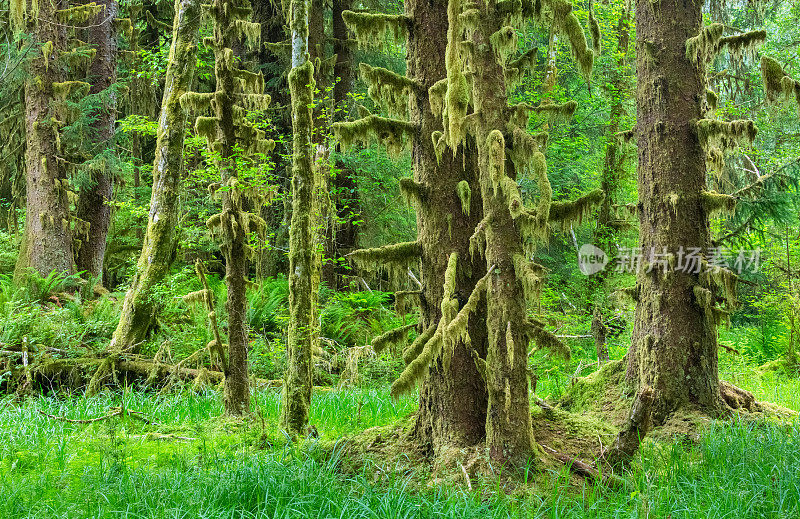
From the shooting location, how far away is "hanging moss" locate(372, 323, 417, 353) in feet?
17.3

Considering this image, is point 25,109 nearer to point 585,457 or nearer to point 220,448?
point 220,448

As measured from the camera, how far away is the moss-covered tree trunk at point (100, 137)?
40.2 feet

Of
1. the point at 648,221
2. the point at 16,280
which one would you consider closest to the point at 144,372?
the point at 16,280

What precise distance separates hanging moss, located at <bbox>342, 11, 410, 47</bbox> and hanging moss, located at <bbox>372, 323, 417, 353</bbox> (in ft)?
8.79

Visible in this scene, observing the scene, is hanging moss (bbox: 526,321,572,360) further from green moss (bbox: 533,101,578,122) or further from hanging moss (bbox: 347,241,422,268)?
green moss (bbox: 533,101,578,122)

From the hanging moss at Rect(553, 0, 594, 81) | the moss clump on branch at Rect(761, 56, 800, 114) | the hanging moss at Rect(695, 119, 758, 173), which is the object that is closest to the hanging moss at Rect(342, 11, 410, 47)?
the hanging moss at Rect(553, 0, 594, 81)

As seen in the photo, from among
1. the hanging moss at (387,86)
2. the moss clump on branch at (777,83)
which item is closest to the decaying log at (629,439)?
the hanging moss at (387,86)

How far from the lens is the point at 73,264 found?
11750mm

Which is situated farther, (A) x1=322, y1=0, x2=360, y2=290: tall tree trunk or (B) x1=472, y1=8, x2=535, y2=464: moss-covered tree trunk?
(A) x1=322, y1=0, x2=360, y2=290: tall tree trunk

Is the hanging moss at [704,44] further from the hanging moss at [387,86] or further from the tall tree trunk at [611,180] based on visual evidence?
the tall tree trunk at [611,180]

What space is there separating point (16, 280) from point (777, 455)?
12241 mm

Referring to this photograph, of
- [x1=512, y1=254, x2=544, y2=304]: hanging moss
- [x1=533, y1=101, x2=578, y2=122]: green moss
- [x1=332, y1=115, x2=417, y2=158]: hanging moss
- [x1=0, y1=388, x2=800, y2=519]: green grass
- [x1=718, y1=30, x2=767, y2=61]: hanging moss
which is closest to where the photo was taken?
[x1=0, y1=388, x2=800, y2=519]: green grass

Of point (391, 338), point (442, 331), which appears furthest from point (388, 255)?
point (442, 331)

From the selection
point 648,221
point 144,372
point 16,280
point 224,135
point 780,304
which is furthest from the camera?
point 780,304
